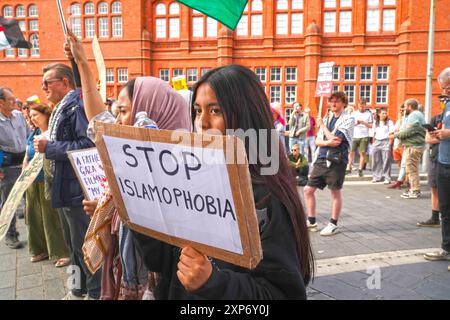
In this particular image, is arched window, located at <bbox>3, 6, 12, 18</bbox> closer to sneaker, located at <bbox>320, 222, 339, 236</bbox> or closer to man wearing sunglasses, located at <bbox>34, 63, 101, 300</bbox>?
man wearing sunglasses, located at <bbox>34, 63, 101, 300</bbox>

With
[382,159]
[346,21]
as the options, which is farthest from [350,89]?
[382,159]

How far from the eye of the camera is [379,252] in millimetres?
4262

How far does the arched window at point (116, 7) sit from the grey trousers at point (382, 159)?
19705 millimetres

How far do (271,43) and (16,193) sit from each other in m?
21.1

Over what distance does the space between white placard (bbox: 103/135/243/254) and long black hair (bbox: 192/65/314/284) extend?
10.8 inches

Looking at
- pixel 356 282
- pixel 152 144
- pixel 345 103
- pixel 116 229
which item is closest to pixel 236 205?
pixel 152 144

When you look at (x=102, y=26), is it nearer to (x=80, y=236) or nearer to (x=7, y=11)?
(x=7, y=11)

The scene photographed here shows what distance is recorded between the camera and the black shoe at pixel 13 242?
4820 mm

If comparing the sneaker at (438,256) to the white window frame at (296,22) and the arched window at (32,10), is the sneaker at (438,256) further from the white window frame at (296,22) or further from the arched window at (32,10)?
the arched window at (32,10)

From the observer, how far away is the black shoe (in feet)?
15.8

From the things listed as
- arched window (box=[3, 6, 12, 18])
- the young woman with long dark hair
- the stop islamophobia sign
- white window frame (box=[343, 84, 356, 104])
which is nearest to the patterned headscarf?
the young woman with long dark hair

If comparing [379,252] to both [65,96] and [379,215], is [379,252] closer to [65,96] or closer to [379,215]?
[379,215]

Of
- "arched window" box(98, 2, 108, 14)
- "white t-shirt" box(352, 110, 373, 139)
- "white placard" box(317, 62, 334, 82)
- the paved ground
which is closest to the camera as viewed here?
the paved ground

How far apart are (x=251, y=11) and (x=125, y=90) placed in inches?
896
